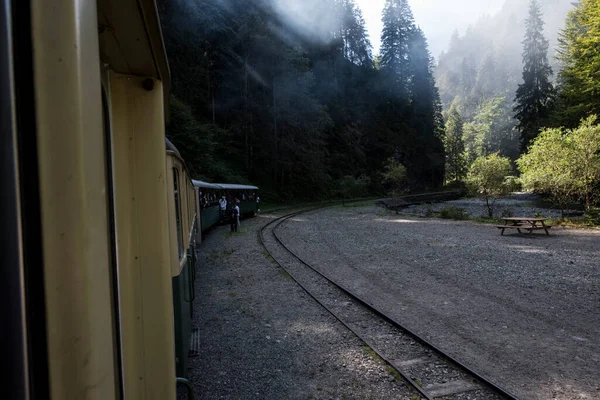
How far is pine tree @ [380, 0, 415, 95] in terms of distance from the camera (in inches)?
2721

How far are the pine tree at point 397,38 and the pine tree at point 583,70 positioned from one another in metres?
34.2

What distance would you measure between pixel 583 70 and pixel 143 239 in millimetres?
36792

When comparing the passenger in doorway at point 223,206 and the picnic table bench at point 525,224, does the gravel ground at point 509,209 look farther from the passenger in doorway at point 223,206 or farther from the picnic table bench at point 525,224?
the passenger in doorway at point 223,206

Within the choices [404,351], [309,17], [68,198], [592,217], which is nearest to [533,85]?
[309,17]

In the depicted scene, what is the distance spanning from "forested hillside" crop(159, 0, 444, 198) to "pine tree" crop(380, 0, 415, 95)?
18 centimetres

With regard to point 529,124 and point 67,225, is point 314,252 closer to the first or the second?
point 67,225

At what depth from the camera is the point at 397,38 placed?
228ft

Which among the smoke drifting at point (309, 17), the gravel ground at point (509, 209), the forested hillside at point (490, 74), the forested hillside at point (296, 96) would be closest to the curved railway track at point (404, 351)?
the gravel ground at point (509, 209)

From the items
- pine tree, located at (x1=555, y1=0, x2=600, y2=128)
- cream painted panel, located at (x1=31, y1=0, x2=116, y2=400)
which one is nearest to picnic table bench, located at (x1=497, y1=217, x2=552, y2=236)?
pine tree, located at (x1=555, y1=0, x2=600, y2=128)

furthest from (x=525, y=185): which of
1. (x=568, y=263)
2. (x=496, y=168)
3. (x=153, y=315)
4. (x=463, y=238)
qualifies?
(x=153, y=315)

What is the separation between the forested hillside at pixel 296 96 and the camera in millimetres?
32969

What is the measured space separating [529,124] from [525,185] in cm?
3609

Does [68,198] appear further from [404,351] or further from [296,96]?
[296,96]

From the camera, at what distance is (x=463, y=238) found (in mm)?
16750
